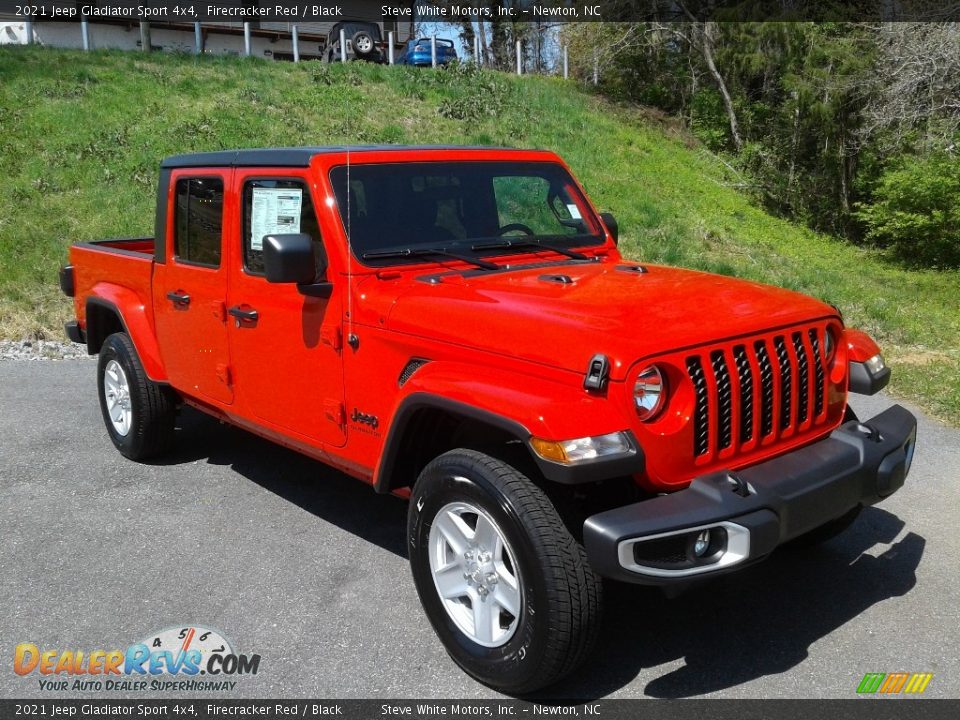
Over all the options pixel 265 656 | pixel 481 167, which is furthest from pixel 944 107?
pixel 265 656

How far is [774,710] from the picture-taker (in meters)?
3.04

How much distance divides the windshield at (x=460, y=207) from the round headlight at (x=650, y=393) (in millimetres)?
1424

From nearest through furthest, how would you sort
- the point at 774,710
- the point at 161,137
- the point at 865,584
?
the point at 774,710 < the point at 865,584 < the point at 161,137

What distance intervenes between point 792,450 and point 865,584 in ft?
3.12

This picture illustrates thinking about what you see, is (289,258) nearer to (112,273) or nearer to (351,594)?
(351,594)

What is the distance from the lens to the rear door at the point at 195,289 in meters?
4.64

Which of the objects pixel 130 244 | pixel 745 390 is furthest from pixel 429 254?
pixel 130 244

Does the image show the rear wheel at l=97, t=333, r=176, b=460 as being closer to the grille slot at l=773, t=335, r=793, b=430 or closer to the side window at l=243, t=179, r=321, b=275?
the side window at l=243, t=179, r=321, b=275

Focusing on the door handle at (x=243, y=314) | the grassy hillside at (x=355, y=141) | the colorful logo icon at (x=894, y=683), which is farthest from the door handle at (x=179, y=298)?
the grassy hillside at (x=355, y=141)

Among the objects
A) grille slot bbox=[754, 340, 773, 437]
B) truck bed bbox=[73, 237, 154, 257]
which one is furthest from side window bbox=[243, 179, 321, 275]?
truck bed bbox=[73, 237, 154, 257]

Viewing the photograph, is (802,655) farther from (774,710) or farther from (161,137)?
(161,137)

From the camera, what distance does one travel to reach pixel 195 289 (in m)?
4.80

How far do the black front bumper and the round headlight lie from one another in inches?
10.7

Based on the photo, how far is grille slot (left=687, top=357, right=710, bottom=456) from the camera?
308 cm
